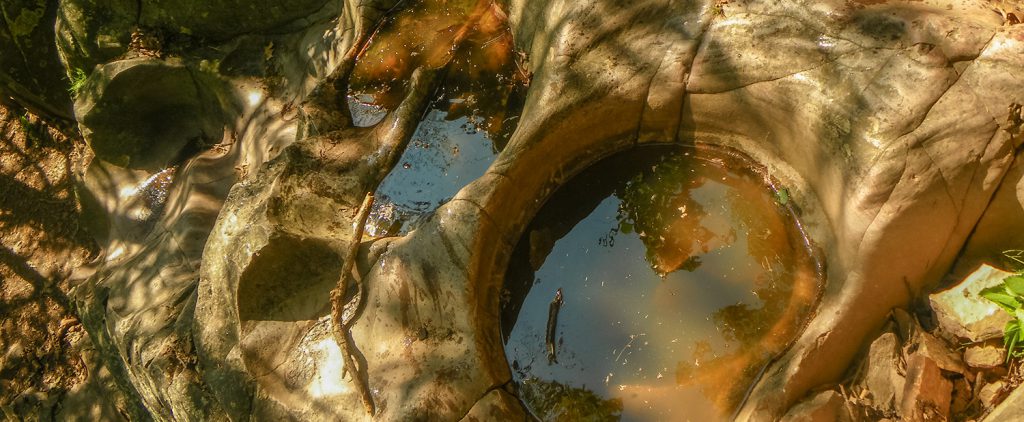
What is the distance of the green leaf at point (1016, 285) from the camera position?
3.27 m

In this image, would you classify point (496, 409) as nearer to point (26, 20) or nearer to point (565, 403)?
point (565, 403)

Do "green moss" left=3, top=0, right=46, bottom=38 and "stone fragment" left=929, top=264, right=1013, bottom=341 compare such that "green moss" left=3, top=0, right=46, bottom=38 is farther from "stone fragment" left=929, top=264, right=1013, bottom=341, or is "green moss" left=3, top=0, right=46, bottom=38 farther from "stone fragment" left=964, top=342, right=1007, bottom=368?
"stone fragment" left=964, top=342, right=1007, bottom=368

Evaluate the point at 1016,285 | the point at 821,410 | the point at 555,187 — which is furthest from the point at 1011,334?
the point at 555,187

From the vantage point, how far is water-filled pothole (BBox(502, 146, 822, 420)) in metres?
3.84

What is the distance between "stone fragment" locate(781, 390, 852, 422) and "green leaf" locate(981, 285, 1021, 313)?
828 millimetres

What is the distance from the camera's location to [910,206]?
3.52 metres

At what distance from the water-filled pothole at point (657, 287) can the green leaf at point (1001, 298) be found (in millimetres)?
766

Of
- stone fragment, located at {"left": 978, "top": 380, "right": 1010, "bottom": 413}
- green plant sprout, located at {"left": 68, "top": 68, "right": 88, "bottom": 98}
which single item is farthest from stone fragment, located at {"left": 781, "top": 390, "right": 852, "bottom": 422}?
green plant sprout, located at {"left": 68, "top": 68, "right": 88, "bottom": 98}

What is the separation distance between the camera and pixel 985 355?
3467mm

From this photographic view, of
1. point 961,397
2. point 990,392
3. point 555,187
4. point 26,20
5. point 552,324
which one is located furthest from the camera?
point 26,20

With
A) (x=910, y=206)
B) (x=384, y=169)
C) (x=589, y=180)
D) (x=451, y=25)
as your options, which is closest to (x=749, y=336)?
(x=910, y=206)

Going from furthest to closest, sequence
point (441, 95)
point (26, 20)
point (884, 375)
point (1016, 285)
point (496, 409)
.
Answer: point (26, 20)
point (441, 95)
point (496, 409)
point (884, 375)
point (1016, 285)

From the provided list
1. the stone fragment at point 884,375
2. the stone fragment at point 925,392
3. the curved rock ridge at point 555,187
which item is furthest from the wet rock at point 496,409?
the stone fragment at point 925,392

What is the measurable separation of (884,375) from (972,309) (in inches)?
20.4
